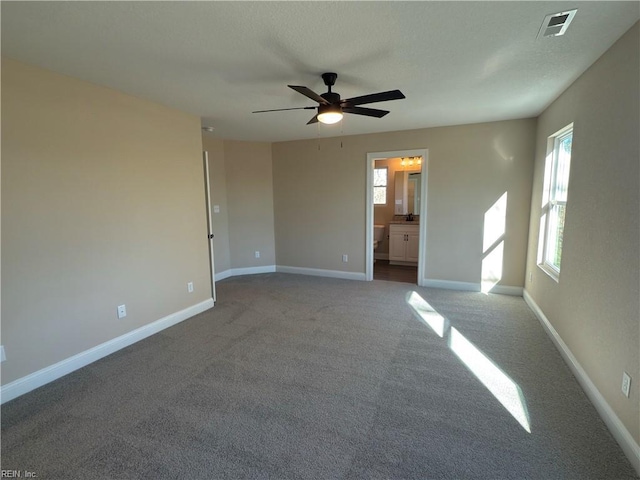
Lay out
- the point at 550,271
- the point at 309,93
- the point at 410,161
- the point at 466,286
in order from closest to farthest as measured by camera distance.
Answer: the point at 309,93 → the point at 550,271 → the point at 466,286 → the point at 410,161

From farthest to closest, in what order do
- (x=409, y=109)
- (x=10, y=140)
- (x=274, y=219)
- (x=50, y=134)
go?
(x=274, y=219) < (x=409, y=109) < (x=50, y=134) < (x=10, y=140)

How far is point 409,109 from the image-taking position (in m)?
3.58

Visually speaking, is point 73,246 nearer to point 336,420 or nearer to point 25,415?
point 25,415

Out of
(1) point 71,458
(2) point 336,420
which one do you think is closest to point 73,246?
(1) point 71,458

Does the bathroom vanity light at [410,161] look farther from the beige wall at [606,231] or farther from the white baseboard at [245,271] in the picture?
the beige wall at [606,231]

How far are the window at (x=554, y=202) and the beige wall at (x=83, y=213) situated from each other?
13.6 feet

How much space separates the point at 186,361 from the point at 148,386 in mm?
390

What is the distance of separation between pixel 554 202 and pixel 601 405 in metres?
2.21

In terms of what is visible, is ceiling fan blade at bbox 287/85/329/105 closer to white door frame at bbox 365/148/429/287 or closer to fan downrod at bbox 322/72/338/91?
fan downrod at bbox 322/72/338/91

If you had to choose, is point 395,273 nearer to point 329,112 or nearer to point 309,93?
point 329,112

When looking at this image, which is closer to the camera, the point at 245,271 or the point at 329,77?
the point at 329,77

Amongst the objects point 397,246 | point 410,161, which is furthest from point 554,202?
point 410,161

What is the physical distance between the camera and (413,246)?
249 inches

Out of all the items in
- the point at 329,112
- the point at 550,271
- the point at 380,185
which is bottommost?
the point at 550,271
